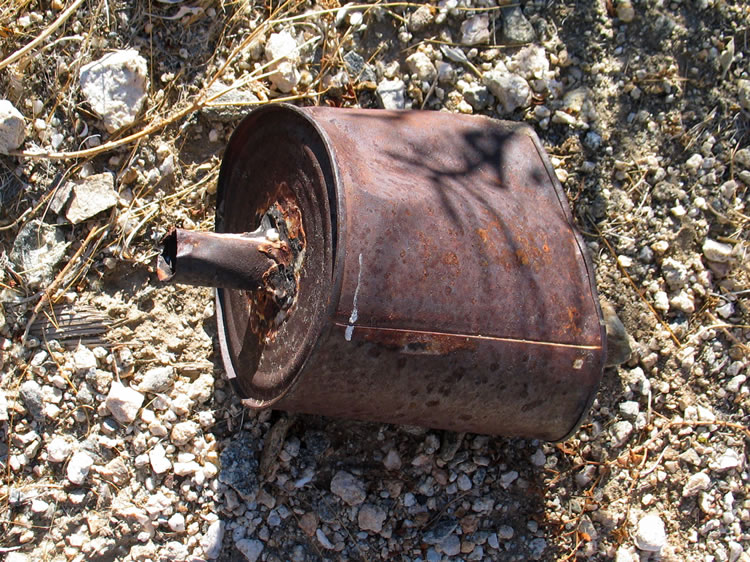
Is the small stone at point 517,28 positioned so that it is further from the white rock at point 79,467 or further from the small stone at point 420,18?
the white rock at point 79,467

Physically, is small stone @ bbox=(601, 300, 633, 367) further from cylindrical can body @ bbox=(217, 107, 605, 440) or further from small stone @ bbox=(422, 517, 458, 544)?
small stone @ bbox=(422, 517, 458, 544)

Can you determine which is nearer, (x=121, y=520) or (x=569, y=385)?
(x=569, y=385)

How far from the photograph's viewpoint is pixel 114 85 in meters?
2.62

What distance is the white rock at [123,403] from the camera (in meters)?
2.46

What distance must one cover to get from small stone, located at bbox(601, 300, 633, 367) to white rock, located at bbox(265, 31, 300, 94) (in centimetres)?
126

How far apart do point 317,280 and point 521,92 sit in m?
1.16

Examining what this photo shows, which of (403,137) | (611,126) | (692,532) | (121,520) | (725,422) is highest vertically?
(403,137)

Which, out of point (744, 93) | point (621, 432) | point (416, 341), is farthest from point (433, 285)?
point (744, 93)

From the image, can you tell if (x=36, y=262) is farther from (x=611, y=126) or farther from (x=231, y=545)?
(x=611, y=126)

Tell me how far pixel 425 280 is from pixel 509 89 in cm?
106

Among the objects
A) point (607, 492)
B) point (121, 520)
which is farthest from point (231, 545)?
point (607, 492)

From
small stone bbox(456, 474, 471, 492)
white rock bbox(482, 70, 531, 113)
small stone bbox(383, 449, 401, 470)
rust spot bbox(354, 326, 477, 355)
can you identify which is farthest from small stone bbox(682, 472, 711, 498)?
white rock bbox(482, 70, 531, 113)

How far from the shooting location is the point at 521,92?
2.70 metres

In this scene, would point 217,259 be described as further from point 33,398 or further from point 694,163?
point 694,163
